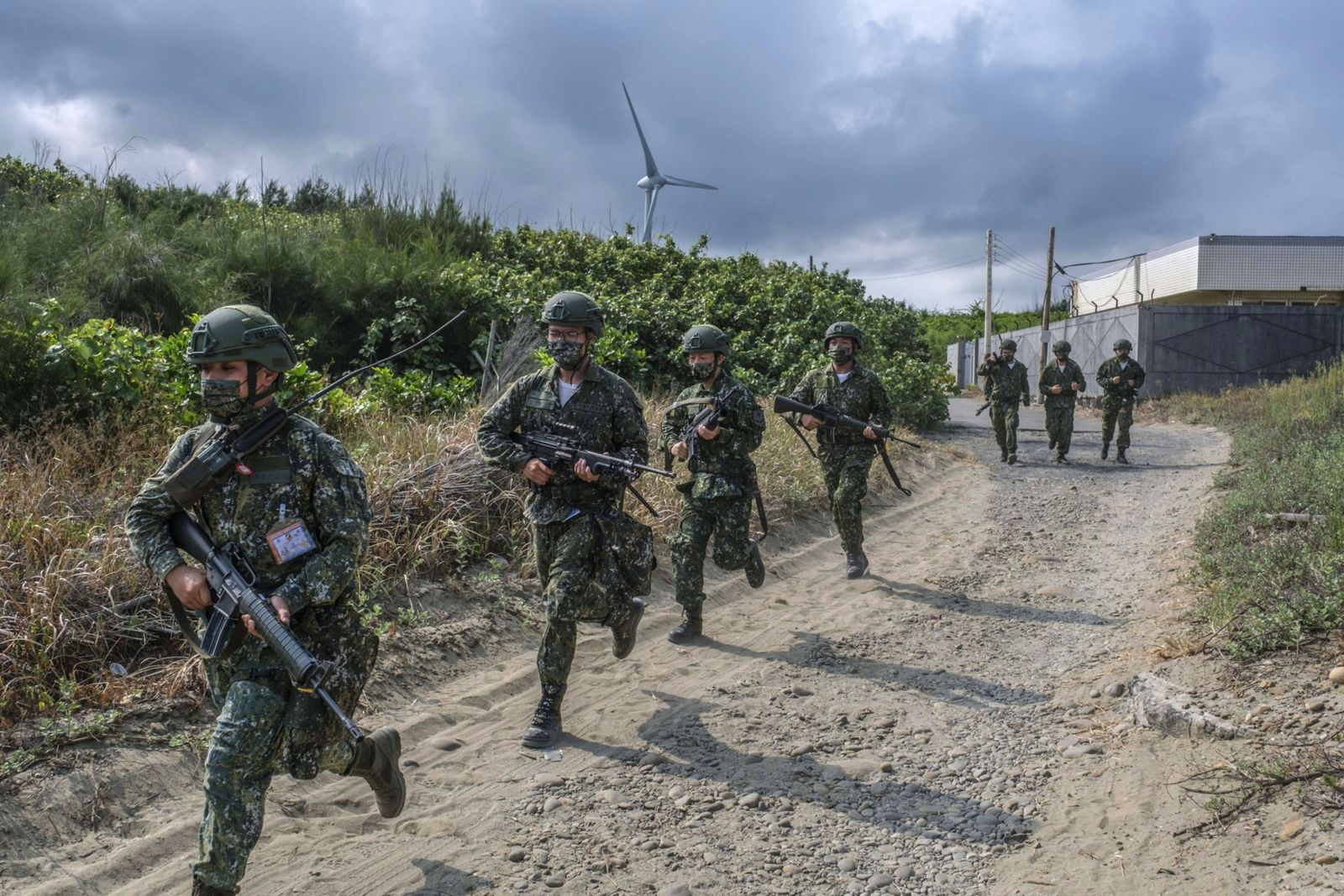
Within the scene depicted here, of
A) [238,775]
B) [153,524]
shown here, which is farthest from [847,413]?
[238,775]

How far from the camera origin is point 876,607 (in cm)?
791

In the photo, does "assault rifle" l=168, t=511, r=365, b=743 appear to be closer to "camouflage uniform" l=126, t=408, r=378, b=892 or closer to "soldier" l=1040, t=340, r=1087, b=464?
"camouflage uniform" l=126, t=408, r=378, b=892

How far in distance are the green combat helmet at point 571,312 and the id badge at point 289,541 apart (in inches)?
80.8

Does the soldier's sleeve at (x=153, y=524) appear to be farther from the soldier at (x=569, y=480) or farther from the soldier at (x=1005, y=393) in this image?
the soldier at (x=1005, y=393)

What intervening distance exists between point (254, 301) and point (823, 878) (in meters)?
10.5

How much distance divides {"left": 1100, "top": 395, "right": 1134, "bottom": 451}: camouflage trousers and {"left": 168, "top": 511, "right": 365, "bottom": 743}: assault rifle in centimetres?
1468

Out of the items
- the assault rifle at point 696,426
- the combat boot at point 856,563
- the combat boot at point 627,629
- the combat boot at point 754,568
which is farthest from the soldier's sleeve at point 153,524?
the combat boot at point 856,563

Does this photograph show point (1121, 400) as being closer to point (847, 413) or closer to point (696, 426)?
point (847, 413)

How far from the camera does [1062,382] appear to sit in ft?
53.2

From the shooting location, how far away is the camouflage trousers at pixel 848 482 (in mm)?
8492

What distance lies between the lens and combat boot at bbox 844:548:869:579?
349 inches

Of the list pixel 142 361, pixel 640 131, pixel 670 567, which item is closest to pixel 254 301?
pixel 142 361

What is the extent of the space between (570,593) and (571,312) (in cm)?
140

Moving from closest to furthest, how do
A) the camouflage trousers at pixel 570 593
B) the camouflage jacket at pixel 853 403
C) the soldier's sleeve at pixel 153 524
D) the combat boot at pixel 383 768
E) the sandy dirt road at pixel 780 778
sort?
the soldier's sleeve at pixel 153 524 < the combat boot at pixel 383 768 < the sandy dirt road at pixel 780 778 < the camouflage trousers at pixel 570 593 < the camouflage jacket at pixel 853 403
